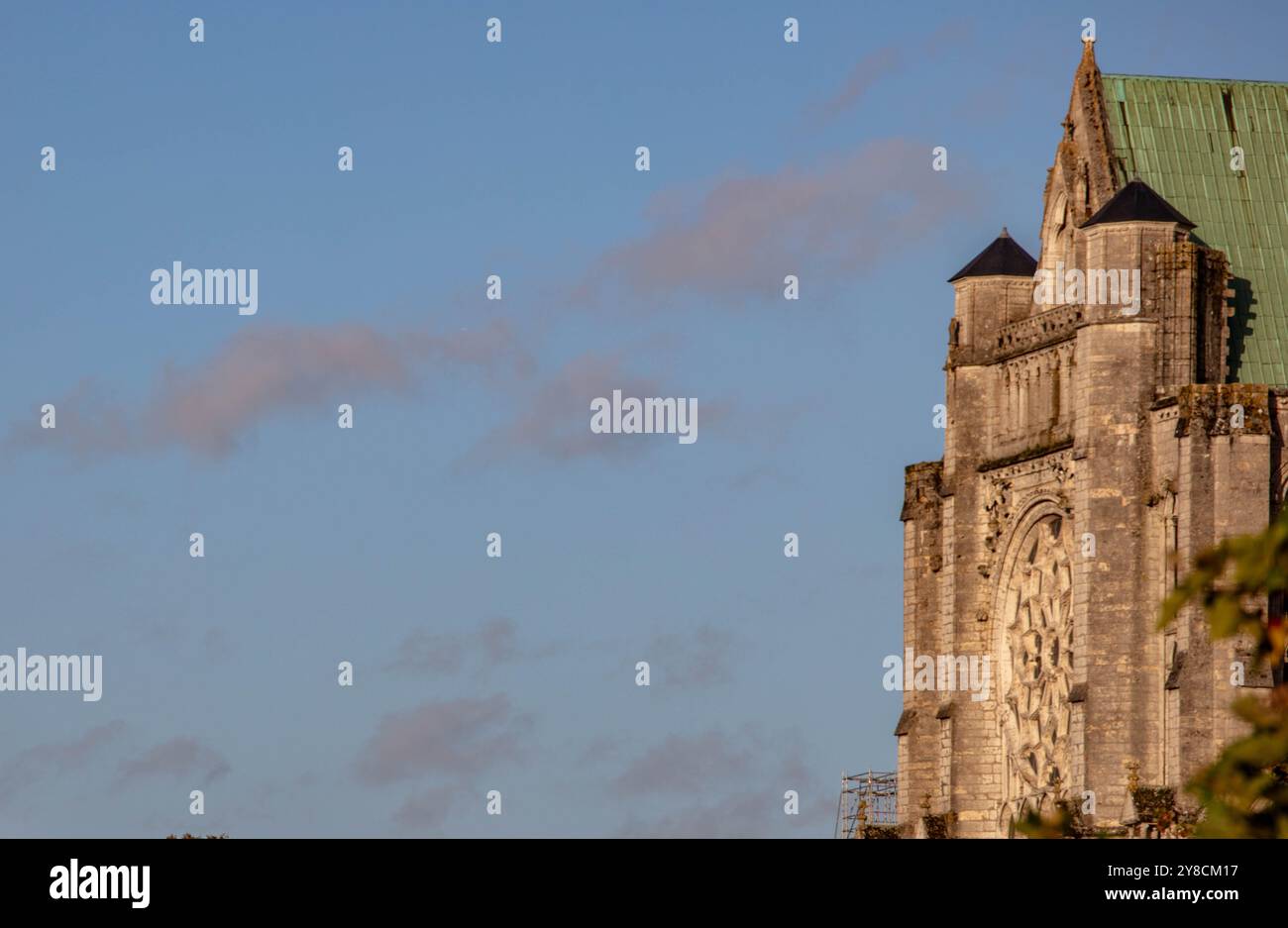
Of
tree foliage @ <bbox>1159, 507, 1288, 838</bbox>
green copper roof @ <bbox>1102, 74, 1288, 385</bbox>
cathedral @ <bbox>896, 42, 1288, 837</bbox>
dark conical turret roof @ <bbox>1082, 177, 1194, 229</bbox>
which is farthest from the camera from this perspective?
green copper roof @ <bbox>1102, 74, 1288, 385</bbox>

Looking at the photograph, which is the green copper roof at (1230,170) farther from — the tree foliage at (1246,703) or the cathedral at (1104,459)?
the tree foliage at (1246,703)

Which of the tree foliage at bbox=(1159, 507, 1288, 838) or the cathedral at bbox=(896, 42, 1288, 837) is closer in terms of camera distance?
the tree foliage at bbox=(1159, 507, 1288, 838)

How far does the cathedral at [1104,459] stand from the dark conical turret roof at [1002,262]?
0.09 m

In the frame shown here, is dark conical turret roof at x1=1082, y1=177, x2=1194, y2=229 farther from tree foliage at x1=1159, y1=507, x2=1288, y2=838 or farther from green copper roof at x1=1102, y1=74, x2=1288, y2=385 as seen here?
tree foliage at x1=1159, y1=507, x2=1288, y2=838

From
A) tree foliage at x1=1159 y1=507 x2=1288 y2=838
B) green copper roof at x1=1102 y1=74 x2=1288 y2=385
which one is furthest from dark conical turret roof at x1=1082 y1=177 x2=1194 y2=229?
tree foliage at x1=1159 y1=507 x2=1288 y2=838

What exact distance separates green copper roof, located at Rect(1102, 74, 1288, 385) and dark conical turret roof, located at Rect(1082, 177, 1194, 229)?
3.42 metres

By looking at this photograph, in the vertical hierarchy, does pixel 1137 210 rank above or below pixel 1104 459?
above

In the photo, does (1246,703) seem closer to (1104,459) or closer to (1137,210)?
(1104,459)

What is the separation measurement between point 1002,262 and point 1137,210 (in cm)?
988

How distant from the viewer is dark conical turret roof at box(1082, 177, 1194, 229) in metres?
80.5

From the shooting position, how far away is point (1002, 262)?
90125 millimetres

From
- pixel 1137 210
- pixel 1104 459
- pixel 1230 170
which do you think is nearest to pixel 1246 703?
pixel 1104 459
